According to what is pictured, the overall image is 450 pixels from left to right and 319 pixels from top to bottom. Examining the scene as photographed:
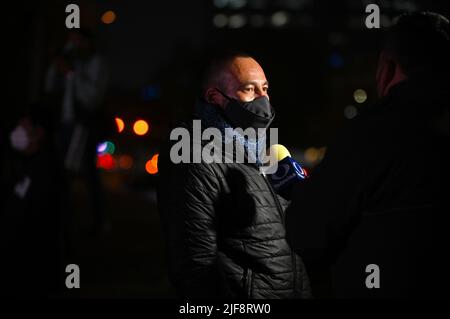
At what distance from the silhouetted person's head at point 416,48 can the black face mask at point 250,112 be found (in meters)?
0.96

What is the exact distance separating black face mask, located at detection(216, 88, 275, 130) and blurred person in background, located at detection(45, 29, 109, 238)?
4.85m

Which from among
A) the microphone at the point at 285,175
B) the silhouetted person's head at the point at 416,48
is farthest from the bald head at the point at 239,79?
the silhouetted person's head at the point at 416,48

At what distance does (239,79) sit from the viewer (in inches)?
141

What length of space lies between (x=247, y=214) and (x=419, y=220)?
118cm

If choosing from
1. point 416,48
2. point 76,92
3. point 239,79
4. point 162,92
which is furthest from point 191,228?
point 162,92

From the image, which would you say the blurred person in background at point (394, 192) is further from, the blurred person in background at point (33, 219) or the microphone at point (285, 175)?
the blurred person in background at point (33, 219)

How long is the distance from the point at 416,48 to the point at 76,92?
614cm

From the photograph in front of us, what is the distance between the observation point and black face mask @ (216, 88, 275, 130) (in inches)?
138

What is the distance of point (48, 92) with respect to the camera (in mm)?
8320

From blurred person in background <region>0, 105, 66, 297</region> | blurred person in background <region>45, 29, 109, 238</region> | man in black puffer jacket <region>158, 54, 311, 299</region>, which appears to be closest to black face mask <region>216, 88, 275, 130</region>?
man in black puffer jacket <region>158, 54, 311, 299</region>

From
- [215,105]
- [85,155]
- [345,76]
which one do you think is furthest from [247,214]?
[345,76]

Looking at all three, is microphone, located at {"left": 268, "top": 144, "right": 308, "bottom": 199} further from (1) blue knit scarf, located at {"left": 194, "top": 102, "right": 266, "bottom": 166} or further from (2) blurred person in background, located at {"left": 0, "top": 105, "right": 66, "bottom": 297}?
(2) blurred person in background, located at {"left": 0, "top": 105, "right": 66, "bottom": 297}
